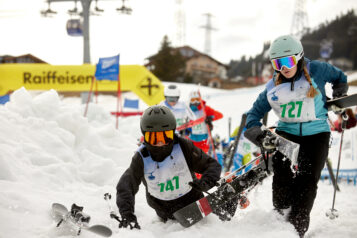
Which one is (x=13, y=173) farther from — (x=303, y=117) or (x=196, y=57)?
(x=196, y=57)

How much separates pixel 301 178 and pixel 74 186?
317cm

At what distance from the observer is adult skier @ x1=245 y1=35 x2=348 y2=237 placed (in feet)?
9.39

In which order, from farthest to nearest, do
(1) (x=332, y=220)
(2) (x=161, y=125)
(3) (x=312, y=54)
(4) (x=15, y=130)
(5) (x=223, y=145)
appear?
(3) (x=312, y=54) → (5) (x=223, y=145) → (4) (x=15, y=130) → (1) (x=332, y=220) → (2) (x=161, y=125)

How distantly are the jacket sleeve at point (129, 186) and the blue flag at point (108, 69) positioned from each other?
8634mm

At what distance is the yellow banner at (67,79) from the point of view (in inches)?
630

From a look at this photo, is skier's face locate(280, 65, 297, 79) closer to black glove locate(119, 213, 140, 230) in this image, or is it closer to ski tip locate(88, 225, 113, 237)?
black glove locate(119, 213, 140, 230)

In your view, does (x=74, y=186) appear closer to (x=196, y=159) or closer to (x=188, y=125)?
(x=196, y=159)

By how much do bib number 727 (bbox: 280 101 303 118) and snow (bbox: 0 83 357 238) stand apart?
3.14 feet

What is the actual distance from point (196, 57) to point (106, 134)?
54654 mm

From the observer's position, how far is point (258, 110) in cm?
327

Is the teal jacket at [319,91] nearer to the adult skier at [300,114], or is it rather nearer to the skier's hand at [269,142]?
the adult skier at [300,114]

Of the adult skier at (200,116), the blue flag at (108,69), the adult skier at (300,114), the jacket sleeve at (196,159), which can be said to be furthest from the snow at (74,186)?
the blue flag at (108,69)

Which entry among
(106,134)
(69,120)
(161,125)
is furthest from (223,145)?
(161,125)

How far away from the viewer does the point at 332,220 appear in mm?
3389
